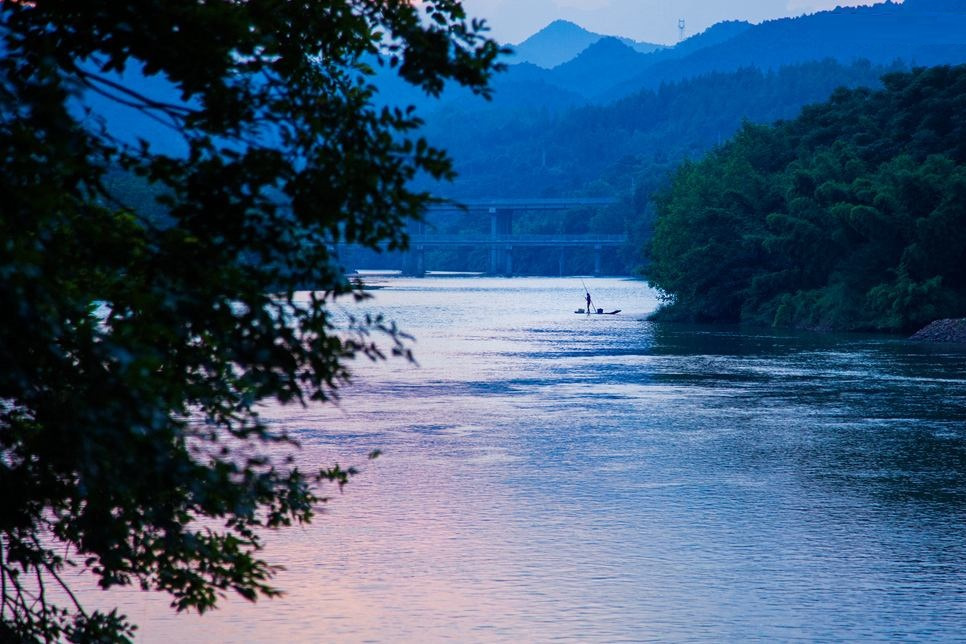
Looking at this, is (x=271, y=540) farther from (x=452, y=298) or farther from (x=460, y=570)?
(x=452, y=298)

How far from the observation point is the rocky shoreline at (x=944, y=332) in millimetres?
61469

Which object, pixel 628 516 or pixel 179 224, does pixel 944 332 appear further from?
pixel 179 224

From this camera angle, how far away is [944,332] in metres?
62.3

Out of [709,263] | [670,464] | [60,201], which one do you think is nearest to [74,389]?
[60,201]

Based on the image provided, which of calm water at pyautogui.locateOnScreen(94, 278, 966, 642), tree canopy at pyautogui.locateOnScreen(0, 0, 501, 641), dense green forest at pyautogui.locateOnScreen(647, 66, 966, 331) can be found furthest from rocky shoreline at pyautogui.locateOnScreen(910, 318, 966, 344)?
tree canopy at pyautogui.locateOnScreen(0, 0, 501, 641)

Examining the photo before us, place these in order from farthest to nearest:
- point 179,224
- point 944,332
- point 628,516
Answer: point 944,332, point 628,516, point 179,224

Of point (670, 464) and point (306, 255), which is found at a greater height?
point (306, 255)

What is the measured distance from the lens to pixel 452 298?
12094 centimetres

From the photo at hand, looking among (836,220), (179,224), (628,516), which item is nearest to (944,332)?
(836,220)

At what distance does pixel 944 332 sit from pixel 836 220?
1005cm

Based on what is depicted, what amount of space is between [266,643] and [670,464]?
12.8m

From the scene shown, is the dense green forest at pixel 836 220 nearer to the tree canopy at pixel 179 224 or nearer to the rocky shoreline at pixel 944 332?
the rocky shoreline at pixel 944 332

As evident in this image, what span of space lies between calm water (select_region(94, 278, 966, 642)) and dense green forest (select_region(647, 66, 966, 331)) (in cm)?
2415

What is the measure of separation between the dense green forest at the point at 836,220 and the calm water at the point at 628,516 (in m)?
24.1
